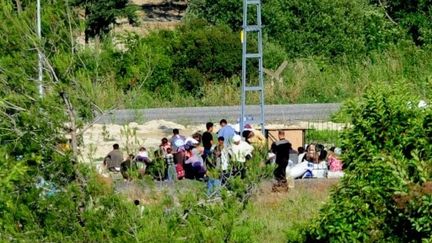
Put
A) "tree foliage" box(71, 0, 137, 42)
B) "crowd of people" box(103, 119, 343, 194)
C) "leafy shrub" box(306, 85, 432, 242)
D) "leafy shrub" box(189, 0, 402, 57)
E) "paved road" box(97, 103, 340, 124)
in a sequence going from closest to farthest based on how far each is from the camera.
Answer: "leafy shrub" box(306, 85, 432, 242) < "crowd of people" box(103, 119, 343, 194) < "paved road" box(97, 103, 340, 124) < "leafy shrub" box(189, 0, 402, 57) < "tree foliage" box(71, 0, 137, 42)

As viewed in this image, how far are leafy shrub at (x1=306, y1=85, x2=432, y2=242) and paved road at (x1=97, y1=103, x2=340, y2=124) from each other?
1968 centimetres

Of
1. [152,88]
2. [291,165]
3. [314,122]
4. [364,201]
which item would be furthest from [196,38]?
[364,201]

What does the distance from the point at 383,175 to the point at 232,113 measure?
24.8 meters

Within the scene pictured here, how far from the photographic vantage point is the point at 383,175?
37.3 ft

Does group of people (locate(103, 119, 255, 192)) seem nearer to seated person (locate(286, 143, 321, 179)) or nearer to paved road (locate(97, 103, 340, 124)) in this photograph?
seated person (locate(286, 143, 321, 179))

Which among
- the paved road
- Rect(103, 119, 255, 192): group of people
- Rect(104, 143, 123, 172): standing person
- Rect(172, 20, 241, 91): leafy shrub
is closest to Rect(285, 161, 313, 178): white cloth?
Rect(103, 119, 255, 192): group of people

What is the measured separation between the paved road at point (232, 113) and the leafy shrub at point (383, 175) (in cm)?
1968

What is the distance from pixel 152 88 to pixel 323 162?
2040cm

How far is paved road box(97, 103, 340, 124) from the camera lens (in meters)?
34.2

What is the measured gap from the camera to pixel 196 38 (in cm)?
4119

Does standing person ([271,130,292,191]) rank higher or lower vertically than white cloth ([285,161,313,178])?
higher

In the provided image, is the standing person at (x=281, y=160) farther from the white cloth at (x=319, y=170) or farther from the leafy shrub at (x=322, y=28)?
the leafy shrub at (x=322, y=28)

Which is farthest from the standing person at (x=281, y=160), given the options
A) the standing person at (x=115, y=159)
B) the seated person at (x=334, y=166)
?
the standing person at (x=115, y=159)

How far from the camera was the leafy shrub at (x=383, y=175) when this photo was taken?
36.1 ft
